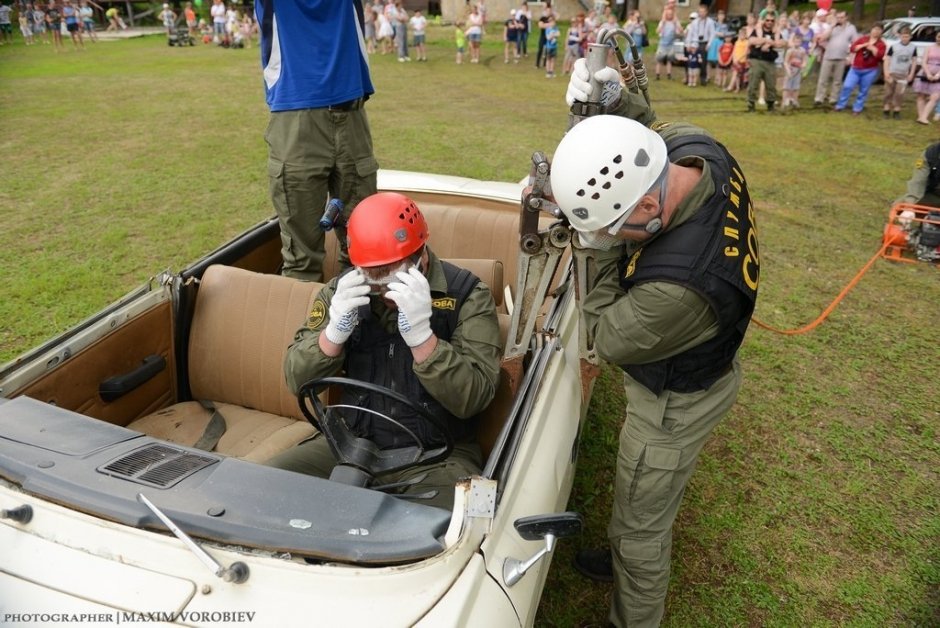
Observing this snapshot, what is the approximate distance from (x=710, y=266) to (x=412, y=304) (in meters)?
1.01

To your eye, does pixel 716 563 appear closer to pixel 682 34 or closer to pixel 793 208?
pixel 793 208

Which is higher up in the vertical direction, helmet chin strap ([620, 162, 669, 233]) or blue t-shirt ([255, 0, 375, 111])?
blue t-shirt ([255, 0, 375, 111])

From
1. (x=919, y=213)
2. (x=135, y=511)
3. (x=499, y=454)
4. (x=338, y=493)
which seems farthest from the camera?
(x=919, y=213)

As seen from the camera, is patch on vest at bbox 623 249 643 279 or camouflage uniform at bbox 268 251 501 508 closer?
patch on vest at bbox 623 249 643 279

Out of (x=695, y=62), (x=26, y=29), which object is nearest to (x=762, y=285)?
(x=695, y=62)

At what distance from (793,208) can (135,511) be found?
772 cm

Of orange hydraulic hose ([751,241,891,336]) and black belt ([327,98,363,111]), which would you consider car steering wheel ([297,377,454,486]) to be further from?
orange hydraulic hose ([751,241,891,336])

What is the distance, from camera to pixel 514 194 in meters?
4.10

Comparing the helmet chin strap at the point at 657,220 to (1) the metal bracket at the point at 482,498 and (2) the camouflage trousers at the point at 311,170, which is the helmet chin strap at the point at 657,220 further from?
(2) the camouflage trousers at the point at 311,170

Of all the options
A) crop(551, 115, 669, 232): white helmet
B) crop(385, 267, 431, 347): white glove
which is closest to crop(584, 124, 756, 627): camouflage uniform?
crop(551, 115, 669, 232): white helmet

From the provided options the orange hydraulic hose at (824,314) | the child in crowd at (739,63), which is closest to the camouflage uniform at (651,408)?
the orange hydraulic hose at (824,314)

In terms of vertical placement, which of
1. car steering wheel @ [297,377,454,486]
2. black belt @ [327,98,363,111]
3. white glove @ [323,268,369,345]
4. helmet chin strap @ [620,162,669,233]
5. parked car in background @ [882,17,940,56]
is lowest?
car steering wheel @ [297,377,454,486]

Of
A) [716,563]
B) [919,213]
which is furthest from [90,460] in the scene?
[919,213]

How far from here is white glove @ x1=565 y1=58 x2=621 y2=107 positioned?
2.56 m
